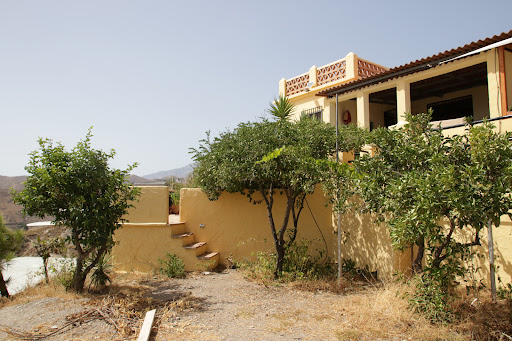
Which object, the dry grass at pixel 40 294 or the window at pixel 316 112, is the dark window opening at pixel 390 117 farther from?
the dry grass at pixel 40 294

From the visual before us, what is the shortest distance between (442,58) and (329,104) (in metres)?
4.28

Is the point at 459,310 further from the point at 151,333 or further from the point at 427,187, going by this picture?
the point at 151,333

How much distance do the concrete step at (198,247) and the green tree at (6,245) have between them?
3.77 m

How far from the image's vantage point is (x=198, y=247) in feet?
30.7

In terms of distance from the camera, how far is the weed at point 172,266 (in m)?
8.72

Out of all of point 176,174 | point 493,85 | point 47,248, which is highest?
point 176,174

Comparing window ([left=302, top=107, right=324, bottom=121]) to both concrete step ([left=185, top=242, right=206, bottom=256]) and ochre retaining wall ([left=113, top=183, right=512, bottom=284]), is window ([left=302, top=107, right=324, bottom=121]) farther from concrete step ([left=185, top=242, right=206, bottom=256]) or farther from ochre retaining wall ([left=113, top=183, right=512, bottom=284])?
concrete step ([left=185, top=242, right=206, bottom=256])

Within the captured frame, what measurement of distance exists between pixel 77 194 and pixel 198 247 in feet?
11.7

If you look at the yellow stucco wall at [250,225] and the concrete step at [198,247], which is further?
the concrete step at [198,247]

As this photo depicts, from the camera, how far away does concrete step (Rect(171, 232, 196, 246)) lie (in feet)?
30.7

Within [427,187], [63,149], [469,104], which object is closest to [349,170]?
[427,187]

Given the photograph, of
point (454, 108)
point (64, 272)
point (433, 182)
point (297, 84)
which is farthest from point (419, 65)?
point (64, 272)

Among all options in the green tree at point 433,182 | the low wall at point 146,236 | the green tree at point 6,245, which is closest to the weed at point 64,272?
the green tree at point 6,245

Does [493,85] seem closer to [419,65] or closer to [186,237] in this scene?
[419,65]
